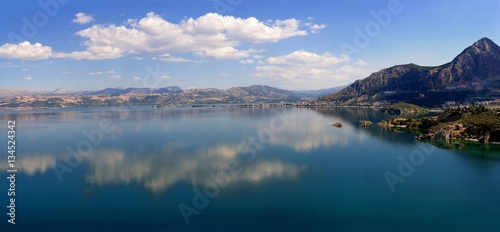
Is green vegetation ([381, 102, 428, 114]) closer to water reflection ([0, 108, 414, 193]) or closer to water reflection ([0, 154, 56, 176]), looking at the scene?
water reflection ([0, 108, 414, 193])

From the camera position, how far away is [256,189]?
1316 inches

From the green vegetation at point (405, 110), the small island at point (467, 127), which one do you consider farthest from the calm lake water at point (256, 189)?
the green vegetation at point (405, 110)

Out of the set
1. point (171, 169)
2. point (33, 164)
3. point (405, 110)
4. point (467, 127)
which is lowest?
point (33, 164)

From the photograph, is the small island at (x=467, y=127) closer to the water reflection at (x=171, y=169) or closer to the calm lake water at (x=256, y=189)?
the calm lake water at (x=256, y=189)

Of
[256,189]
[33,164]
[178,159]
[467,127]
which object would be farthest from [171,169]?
[467,127]

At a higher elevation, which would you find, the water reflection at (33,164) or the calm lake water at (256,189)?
the calm lake water at (256,189)

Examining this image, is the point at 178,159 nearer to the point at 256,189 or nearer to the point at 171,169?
the point at 171,169

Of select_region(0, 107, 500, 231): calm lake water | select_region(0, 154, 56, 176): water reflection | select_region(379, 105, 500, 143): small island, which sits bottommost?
select_region(0, 154, 56, 176): water reflection

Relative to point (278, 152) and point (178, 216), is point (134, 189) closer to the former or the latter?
point (178, 216)

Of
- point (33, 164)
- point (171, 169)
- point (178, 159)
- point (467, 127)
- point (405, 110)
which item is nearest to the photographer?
point (171, 169)

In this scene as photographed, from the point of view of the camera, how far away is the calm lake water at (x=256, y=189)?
25812 millimetres

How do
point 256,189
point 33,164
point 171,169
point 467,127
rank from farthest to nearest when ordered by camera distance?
1. point 467,127
2. point 33,164
3. point 171,169
4. point 256,189

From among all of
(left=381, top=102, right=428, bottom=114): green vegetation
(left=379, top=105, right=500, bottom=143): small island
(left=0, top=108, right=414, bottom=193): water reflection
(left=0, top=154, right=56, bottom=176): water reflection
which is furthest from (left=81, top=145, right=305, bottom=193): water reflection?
(left=381, top=102, right=428, bottom=114): green vegetation

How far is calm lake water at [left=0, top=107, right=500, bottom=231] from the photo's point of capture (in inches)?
1016
